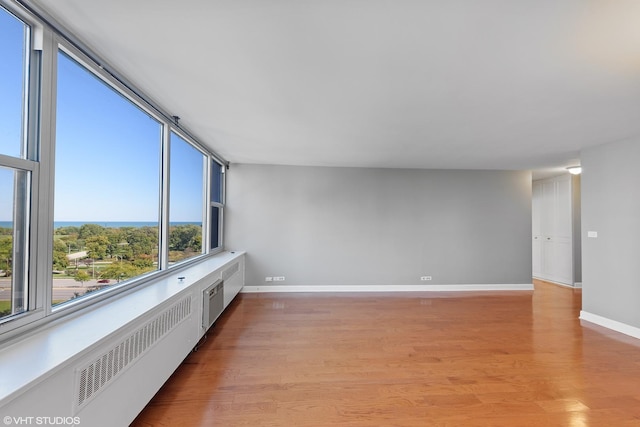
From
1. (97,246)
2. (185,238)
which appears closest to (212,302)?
(185,238)

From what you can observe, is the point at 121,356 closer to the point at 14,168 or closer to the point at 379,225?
the point at 14,168

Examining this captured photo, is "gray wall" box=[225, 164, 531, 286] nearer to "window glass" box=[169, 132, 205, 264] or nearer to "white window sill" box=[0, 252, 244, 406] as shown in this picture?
"window glass" box=[169, 132, 205, 264]

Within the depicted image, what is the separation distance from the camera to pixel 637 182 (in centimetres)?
329

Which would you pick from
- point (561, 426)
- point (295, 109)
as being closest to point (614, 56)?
point (295, 109)

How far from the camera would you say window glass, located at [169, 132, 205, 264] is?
10.4 feet

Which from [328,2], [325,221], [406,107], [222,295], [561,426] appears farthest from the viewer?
[325,221]

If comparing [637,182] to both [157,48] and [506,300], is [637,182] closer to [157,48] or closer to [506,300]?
[506,300]

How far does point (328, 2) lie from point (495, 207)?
220 inches

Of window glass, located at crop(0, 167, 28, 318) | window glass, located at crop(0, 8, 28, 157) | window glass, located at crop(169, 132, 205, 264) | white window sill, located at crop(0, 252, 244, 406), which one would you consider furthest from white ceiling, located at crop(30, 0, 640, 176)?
white window sill, located at crop(0, 252, 244, 406)

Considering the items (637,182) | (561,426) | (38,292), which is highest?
(637,182)

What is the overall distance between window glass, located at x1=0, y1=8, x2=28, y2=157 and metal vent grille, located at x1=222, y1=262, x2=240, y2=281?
8.52 ft

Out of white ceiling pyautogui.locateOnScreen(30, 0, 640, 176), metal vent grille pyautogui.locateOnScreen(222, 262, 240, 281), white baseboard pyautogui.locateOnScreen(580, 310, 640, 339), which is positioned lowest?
white baseboard pyautogui.locateOnScreen(580, 310, 640, 339)
